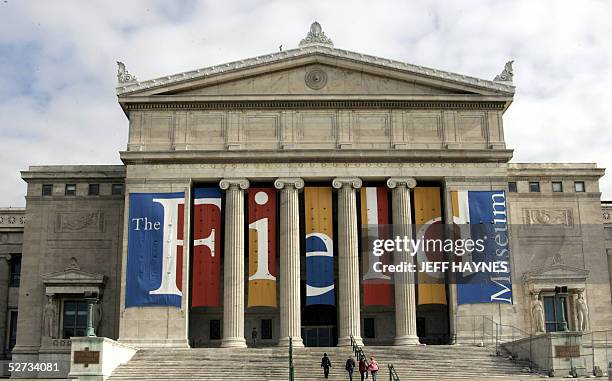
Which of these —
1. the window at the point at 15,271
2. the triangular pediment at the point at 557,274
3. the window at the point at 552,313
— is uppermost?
the window at the point at 15,271

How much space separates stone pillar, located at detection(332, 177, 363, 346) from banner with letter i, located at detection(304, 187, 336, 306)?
2.22 feet

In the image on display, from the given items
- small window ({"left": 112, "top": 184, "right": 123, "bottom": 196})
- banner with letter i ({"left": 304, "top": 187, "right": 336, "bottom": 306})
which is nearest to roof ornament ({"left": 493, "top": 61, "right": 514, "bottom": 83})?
banner with letter i ({"left": 304, "top": 187, "right": 336, "bottom": 306})

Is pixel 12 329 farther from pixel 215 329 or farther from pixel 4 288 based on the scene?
pixel 215 329

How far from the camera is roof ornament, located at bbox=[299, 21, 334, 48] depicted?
59125 millimetres

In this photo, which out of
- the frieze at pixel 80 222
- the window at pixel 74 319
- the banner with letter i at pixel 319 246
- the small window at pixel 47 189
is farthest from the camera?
the small window at pixel 47 189

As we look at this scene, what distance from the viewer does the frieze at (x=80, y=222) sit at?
60125mm

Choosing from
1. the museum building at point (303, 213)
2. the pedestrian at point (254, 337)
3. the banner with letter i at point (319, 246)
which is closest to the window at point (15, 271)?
the museum building at point (303, 213)

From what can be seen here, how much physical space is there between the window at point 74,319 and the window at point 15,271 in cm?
882

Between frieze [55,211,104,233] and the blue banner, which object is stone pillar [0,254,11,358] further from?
the blue banner

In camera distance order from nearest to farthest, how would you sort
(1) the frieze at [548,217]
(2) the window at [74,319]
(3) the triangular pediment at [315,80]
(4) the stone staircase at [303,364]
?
1. (4) the stone staircase at [303,364]
2. (3) the triangular pediment at [315,80]
3. (2) the window at [74,319]
4. (1) the frieze at [548,217]

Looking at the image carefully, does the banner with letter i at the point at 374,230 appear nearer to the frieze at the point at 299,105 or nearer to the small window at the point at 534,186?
the frieze at the point at 299,105

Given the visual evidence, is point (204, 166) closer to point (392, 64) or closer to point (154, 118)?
point (154, 118)

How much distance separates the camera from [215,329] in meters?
58.3

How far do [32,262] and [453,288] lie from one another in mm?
29386
